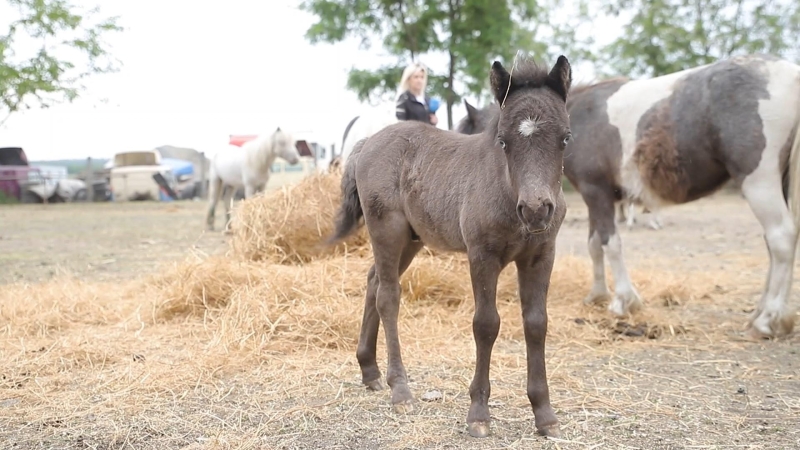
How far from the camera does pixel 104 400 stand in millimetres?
3676

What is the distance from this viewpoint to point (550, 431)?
312 cm

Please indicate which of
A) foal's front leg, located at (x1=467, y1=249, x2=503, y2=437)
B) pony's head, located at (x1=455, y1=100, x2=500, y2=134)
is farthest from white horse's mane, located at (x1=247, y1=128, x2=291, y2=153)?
foal's front leg, located at (x1=467, y1=249, x2=503, y2=437)

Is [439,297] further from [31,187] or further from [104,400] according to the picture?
[31,187]

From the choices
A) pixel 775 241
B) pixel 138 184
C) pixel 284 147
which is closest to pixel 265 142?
pixel 284 147

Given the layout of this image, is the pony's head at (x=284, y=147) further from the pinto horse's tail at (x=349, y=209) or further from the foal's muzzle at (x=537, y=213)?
the foal's muzzle at (x=537, y=213)

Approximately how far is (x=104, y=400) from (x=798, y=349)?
4464 millimetres

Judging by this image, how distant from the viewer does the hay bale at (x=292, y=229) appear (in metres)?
6.45

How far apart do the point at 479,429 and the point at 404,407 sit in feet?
1.66

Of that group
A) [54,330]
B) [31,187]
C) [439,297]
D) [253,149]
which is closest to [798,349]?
[439,297]

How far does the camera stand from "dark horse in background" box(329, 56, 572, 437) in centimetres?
283

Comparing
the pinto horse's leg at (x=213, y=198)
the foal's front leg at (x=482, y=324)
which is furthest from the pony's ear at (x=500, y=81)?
the pinto horse's leg at (x=213, y=198)

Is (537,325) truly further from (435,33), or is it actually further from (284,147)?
(435,33)

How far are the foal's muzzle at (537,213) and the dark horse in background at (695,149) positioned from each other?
7.81 ft

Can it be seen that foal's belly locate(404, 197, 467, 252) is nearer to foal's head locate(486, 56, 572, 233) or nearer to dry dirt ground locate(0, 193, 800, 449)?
foal's head locate(486, 56, 572, 233)
